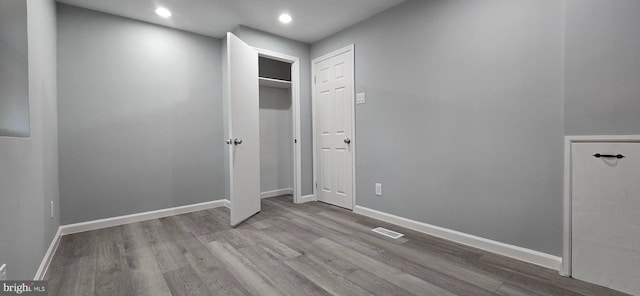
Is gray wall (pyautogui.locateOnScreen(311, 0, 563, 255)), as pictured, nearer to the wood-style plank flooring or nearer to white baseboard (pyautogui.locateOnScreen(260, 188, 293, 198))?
the wood-style plank flooring

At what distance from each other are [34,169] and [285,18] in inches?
98.3

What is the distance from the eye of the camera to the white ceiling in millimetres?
2562

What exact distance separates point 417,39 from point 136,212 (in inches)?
138

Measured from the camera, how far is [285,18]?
2.91m

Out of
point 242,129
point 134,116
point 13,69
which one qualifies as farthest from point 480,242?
point 134,116

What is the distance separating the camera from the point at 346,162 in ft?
10.7

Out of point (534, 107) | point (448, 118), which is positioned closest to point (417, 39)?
point (448, 118)

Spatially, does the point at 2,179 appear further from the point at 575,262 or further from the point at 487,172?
the point at 575,262

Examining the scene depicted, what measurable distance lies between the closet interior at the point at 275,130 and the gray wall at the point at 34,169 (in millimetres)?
2314

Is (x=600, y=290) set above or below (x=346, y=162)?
below

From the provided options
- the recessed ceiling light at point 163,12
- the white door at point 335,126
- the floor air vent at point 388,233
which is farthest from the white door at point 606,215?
the recessed ceiling light at point 163,12

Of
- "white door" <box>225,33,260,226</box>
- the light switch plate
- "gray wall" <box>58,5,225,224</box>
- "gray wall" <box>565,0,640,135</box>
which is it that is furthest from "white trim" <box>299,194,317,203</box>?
"gray wall" <box>565,0,640,135</box>

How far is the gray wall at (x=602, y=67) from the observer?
144 cm

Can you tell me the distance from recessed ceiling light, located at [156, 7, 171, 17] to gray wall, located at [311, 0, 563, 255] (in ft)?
6.96
